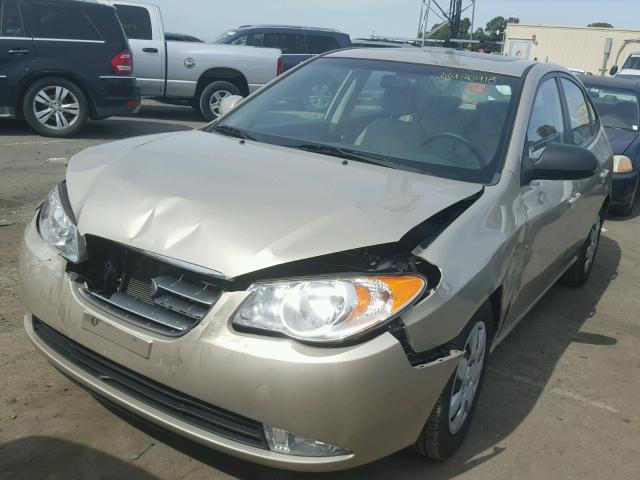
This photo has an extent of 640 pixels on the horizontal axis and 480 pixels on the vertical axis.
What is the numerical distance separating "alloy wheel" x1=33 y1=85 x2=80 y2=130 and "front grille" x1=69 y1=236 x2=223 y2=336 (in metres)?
7.82

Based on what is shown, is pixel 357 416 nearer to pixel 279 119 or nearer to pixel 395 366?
pixel 395 366

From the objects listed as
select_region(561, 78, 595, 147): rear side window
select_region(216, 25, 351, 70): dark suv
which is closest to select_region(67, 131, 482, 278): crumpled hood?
select_region(561, 78, 595, 147): rear side window

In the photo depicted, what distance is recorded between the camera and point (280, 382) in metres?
2.37

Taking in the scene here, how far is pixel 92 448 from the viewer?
2932mm

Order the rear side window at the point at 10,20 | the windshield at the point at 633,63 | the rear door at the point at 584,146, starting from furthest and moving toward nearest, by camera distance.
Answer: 1. the windshield at the point at 633,63
2. the rear side window at the point at 10,20
3. the rear door at the point at 584,146

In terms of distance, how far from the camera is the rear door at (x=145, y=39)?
504 inches

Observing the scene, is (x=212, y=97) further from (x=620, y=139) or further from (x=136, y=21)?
(x=620, y=139)

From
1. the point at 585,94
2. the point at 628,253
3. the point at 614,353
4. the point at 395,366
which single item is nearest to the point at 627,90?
the point at 628,253

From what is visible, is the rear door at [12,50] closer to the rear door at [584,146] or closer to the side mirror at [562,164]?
the rear door at [584,146]

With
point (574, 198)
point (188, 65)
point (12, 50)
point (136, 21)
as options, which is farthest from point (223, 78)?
point (574, 198)

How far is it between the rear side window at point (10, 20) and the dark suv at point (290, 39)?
17.3 ft

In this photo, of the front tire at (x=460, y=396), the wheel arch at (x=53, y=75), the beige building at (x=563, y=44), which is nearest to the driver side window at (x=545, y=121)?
the front tire at (x=460, y=396)

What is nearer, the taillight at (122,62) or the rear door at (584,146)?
the rear door at (584,146)

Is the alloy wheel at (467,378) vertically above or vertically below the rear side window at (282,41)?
above
